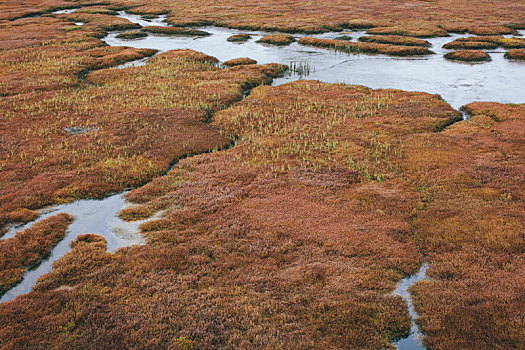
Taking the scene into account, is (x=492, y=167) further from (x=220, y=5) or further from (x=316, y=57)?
(x=220, y=5)

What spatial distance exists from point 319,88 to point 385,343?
33.9 meters

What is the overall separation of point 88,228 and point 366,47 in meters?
57.5

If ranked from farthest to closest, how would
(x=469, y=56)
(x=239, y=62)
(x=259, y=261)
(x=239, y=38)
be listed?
(x=239, y=38), (x=469, y=56), (x=239, y=62), (x=259, y=261)

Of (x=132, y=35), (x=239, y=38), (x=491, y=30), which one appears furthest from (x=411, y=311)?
(x=132, y=35)

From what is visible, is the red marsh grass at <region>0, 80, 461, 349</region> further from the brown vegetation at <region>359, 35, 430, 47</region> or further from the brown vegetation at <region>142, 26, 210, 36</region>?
the brown vegetation at <region>142, 26, 210, 36</region>

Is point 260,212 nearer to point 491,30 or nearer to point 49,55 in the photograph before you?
point 49,55

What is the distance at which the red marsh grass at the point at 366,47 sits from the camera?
60.1 meters

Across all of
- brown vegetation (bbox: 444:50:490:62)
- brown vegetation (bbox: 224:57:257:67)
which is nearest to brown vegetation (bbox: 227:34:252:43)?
brown vegetation (bbox: 224:57:257:67)

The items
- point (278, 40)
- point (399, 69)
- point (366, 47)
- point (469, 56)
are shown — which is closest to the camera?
point (399, 69)

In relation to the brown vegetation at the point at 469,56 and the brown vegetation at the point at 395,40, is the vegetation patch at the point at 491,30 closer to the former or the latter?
the brown vegetation at the point at 395,40

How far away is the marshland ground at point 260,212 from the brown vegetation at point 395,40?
30949 mm

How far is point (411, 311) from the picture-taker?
42.9ft

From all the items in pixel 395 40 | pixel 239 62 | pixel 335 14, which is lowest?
pixel 239 62

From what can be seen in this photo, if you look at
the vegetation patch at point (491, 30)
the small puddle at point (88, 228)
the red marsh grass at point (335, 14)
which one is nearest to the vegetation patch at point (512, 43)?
the vegetation patch at point (491, 30)
